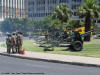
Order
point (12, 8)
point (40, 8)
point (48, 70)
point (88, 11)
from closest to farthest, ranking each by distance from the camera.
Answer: point (48, 70) → point (88, 11) → point (40, 8) → point (12, 8)

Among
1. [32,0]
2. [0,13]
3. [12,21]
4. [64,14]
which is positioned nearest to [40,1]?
[32,0]

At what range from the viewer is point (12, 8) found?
153 metres

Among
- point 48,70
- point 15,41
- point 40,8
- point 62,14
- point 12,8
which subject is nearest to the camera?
point 48,70

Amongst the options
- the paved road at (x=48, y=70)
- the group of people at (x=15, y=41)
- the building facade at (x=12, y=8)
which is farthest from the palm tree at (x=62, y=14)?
the building facade at (x=12, y=8)

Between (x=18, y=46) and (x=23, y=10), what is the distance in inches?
5468

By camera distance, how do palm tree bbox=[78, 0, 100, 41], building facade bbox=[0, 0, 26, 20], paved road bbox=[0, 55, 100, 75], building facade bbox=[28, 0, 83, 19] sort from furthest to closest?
building facade bbox=[0, 0, 26, 20] < building facade bbox=[28, 0, 83, 19] < palm tree bbox=[78, 0, 100, 41] < paved road bbox=[0, 55, 100, 75]

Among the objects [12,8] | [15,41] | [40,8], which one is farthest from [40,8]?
[15,41]

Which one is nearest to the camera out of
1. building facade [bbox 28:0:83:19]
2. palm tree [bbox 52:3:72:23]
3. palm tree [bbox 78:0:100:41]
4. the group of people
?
the group of people

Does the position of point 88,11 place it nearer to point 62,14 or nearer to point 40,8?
point 62,14

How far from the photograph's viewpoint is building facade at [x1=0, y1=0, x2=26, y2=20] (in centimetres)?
14562

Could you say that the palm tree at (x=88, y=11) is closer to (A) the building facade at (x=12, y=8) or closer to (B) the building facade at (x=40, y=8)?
(B) the building facade at (x=40, y=8)

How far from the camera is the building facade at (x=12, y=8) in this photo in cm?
14562

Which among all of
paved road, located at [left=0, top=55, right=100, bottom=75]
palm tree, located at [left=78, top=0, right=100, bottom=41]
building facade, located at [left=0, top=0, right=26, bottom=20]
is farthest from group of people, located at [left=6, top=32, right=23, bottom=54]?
building facade, located at [left=0, top=0, right=26, bottom=20]

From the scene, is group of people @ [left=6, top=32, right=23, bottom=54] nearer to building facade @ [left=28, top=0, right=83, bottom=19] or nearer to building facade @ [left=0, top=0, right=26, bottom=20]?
building facade @ [left=28, top=0, right=83, bottom=19]
